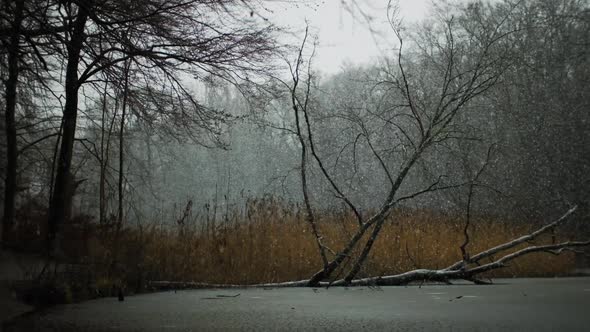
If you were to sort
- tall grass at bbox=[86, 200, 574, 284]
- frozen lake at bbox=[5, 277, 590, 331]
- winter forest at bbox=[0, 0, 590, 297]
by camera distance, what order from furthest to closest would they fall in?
1. tall grass at bbox=[86, 200, 574, 284]
2. winter forest at bbox=[0, 0, 590, 297]
3. frozen lake at bbox=[5, 277, 590, 331]

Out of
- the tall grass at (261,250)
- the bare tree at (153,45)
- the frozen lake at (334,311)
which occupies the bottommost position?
the frozen lake at (334,311)

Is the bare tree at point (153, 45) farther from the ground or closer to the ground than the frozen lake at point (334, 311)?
farther from the ground

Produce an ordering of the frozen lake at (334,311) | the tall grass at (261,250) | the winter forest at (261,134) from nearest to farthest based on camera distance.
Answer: the frozen lake at (334,311), the winter forest at (261,134), the tall grass at (261,250)

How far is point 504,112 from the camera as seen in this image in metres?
15.8

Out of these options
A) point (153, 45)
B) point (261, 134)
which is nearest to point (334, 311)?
point (153, 45)

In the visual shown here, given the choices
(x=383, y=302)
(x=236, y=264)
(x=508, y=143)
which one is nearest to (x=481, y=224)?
(x=508, y=143)

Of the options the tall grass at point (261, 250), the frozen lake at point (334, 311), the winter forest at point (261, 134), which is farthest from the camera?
the tall grass at point (261, 250)

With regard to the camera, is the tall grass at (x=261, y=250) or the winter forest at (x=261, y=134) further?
the tall grass at (x=261, y=250)

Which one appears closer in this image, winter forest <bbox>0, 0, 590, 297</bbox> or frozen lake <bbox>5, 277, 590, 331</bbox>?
frozen lake <bbox>5, 277, 590, 331</bbox>

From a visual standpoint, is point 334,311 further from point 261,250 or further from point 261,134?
point 261,134

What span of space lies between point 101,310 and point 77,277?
111 cm

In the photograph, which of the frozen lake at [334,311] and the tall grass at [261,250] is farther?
the tall grass at [261,250]

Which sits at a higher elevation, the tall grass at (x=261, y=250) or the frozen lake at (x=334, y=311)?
the tall grass at (x=261, y=250)

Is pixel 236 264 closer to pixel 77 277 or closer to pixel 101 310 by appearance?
pixel 77 277
